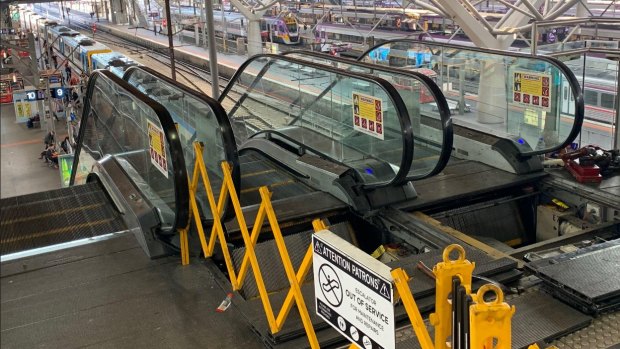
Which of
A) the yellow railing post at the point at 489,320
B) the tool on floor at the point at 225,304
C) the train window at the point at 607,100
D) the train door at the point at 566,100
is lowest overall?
the tool on floor at the point at 225,304

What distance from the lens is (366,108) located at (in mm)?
6762

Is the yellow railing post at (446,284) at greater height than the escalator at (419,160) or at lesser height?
greater

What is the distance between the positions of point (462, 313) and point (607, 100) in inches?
320

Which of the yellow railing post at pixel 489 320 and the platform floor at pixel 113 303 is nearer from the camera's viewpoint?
the yellow railing post at pixel 489 320

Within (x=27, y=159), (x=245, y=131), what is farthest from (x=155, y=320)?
(x=27, y=159)

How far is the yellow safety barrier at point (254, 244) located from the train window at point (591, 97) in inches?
253

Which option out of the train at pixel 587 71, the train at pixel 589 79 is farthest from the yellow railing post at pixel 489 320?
the train at pixel 587 71

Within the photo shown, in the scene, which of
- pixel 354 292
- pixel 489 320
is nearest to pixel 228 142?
pixel 354 292

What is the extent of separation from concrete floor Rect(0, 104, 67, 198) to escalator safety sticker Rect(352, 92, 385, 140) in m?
10.3

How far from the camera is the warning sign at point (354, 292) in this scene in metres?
2.66

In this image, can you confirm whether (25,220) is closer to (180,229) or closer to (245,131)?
(180,229)

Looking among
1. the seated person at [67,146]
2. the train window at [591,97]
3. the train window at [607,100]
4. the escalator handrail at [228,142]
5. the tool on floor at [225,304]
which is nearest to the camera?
the tool on floor at [225,304]

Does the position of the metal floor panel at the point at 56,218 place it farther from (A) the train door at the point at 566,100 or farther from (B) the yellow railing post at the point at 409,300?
(A) the train door at the point at 566,100

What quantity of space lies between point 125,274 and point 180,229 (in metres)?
0.57
